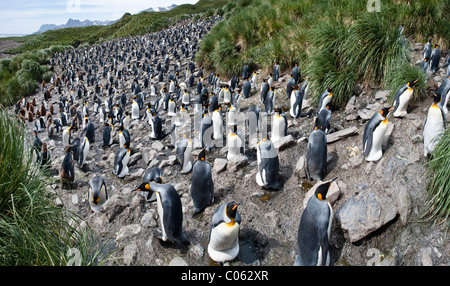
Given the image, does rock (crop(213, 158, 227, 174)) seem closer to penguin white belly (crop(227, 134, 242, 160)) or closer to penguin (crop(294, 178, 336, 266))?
penguin white belly (crop(227, 134, 242, 160))

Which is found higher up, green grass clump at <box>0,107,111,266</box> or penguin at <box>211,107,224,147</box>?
green grass clump at <box>0,107,111,266</box>

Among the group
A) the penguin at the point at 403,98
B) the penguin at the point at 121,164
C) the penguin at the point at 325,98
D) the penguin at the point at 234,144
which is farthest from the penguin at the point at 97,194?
the penguin at the point at 403,98

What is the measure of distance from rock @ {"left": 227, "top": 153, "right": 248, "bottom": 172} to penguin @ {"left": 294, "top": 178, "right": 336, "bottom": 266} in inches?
85.2

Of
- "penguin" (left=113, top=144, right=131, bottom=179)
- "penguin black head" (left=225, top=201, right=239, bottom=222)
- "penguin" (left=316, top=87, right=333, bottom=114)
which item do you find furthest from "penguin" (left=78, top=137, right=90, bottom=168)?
"penguin" (left=316, top=87, right=333, bottom=114)

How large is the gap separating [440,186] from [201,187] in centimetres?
270

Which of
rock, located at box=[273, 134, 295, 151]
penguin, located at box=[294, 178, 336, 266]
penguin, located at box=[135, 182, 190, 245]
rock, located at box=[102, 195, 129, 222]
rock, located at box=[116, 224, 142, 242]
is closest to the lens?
penguin, located at box=[294, 178, 336, 266]

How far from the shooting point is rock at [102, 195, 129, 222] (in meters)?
4.07

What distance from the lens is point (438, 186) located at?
9.34 ft

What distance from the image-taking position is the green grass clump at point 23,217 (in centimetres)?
192

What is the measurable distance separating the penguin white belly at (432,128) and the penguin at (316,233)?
1.53 m

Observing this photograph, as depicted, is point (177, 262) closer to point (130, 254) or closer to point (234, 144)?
point (130, 254)

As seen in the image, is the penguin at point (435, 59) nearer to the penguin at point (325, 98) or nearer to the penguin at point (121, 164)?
the penguin at point (325, 98)
